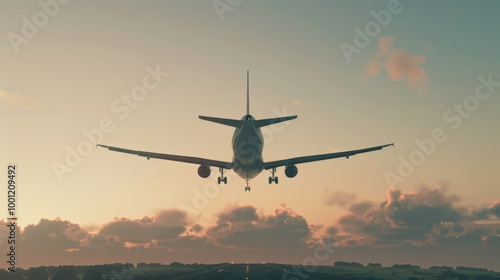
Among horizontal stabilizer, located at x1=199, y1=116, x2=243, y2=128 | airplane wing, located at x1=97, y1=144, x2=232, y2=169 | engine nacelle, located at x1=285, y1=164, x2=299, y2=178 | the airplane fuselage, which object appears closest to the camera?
the airplane fuselage

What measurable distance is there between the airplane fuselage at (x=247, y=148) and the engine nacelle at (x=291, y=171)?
4.75m

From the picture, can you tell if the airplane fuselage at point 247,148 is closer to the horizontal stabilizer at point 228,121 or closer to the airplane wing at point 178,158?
the horizontal stabilizer at point 228,121

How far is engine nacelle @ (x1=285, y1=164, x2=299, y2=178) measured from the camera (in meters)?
73.9

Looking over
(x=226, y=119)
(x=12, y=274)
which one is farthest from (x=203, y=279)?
(x=12, y=274)

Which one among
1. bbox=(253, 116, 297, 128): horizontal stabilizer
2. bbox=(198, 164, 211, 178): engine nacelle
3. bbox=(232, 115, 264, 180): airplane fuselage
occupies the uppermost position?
bbox=(253, 116, 297, 128): horizontal stabilizer

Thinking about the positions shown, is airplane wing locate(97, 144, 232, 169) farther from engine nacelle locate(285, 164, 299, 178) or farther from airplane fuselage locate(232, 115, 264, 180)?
engine nacelle locate(285, 164, 299, 178)

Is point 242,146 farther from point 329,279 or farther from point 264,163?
point 329,279

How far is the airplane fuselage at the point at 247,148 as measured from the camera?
67.2m

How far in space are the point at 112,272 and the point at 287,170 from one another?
2126 inches

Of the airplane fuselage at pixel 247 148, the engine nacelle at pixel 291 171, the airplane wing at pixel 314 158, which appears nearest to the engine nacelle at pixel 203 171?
the airplane fuselage at pixel 247 148

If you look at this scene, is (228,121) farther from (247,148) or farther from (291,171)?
(291,171)

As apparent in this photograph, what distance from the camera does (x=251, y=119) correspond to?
2736 inches

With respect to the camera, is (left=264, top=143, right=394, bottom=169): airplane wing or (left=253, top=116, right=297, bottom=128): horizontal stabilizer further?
(left=264, top=143, right=394, bottom=169): airplane wing

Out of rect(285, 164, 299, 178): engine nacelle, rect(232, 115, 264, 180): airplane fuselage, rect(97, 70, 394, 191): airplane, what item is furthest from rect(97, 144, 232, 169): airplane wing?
rect(285, 164, 299, 178): engine nacelle
